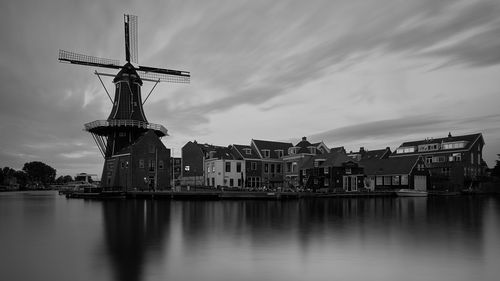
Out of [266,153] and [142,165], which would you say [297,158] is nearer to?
[266,153]

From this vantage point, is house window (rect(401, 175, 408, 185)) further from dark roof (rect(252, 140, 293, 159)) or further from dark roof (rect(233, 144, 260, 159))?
dark roof (rect(233, 144, 260, 159))

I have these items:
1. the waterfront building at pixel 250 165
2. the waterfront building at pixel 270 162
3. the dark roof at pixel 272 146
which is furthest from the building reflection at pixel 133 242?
the dark roof at pixel 272 146

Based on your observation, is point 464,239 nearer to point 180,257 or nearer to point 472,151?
point 180,257

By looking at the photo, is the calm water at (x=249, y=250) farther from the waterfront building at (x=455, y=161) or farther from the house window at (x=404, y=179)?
the waterfront building at (x=455, y=161)

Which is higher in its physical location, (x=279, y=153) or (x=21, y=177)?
(x=279, y=153)

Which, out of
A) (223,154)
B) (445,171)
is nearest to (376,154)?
(445,171)

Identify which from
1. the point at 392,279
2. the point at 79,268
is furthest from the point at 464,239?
the point at 79,268

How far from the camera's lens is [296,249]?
18.2 meters

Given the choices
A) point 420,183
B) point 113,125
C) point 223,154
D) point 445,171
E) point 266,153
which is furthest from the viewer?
point 445,171

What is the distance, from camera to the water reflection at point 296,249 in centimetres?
1409

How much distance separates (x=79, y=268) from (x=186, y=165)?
6330 cm

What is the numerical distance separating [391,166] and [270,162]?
21.9m

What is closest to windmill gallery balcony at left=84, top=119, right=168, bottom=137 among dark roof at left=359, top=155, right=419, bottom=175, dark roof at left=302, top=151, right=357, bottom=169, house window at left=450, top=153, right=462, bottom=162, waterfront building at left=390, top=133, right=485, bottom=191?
dark roof at left=302, top=151, right=357, bottom=169

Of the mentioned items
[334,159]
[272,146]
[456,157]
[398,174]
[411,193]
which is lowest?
[411,193]
